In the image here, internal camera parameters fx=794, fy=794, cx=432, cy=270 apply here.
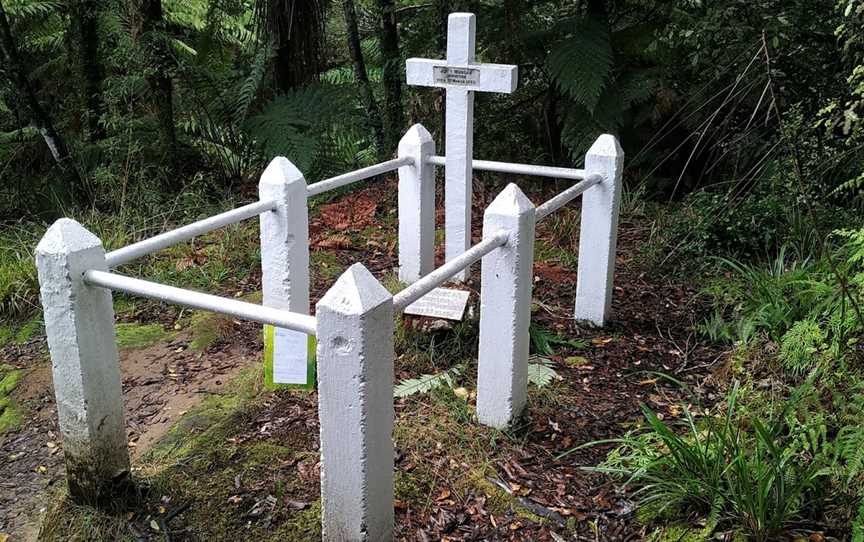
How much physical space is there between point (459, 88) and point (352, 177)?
0.82 m

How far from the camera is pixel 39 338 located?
4.61 m

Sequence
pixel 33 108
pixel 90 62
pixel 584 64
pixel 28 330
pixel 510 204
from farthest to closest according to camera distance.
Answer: pixel 90 62 < pixel 33 108 < pixel 584 64 < pixel 28 330 < pixel 510 204

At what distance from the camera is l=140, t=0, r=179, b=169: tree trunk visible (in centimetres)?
625

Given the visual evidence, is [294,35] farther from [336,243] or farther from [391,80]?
[336,243]

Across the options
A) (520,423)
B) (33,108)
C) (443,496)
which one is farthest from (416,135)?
(33,108)

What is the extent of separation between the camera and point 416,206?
4.93 meters

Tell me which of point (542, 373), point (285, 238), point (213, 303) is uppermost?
point (213, 303)

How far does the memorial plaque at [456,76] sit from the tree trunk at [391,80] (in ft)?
7.88

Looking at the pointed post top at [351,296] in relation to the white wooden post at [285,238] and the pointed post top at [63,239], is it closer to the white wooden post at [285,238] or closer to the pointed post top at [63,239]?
the pointed post top at [63,239]

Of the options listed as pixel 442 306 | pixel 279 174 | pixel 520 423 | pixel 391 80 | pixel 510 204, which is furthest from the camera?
pixel 391 80

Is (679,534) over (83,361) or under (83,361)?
under

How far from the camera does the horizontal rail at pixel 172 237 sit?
279 centimetres

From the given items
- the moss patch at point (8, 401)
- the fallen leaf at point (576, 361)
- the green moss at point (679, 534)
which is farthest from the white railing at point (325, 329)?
the moss patch at point (8, 401)

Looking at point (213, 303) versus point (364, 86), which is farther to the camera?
point (364, 86)
